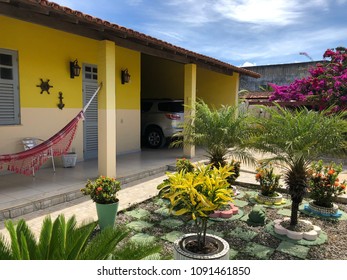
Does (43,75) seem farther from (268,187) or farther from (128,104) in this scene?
(268,187)

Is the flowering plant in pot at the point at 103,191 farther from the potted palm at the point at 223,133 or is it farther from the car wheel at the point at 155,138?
the car wheel at the point at 155,138

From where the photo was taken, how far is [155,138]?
402 inches

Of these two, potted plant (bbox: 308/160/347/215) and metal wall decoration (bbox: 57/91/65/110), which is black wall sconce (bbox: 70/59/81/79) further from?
potted plant (bbox: 308/160/347/215)

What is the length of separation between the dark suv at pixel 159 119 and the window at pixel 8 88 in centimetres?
470

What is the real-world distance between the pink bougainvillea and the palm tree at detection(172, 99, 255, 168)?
19.8 ft

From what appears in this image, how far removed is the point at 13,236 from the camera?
6.35 ft

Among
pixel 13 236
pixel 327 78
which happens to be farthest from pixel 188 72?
pixel 13 236

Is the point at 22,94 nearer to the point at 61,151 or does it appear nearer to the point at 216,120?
the point at 61,151

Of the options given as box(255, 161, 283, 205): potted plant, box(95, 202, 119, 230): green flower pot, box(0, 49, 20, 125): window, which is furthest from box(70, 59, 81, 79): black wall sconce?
box(255, 161, 283, 205): potted plant

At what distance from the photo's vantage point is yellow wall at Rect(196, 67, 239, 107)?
37.1ft

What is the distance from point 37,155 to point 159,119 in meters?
5.20

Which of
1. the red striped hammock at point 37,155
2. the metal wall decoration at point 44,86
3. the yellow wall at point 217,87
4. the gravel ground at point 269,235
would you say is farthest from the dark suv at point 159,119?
the gravel ground at point 269,235

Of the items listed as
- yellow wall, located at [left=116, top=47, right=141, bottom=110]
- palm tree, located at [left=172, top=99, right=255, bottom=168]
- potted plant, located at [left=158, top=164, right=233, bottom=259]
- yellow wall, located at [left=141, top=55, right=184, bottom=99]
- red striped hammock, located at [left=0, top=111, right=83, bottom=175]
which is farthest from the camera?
yellow wall, located at [left=141, top=55, right=184, bottom=99]
